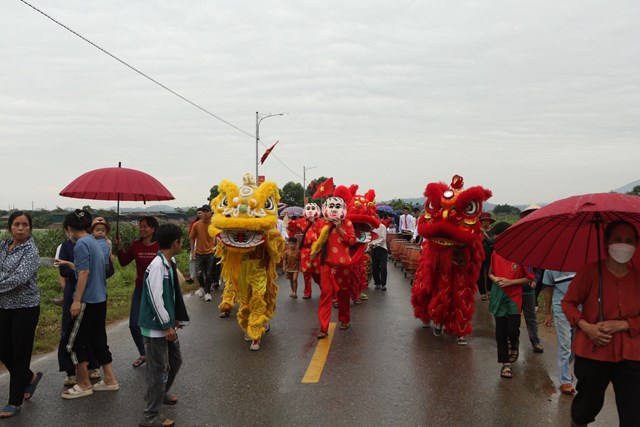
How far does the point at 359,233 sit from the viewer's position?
351 inches

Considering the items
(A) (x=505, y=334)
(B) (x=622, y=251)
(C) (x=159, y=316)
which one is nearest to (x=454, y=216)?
(A) (x=505, y=334)

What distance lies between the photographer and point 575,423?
3.57 m

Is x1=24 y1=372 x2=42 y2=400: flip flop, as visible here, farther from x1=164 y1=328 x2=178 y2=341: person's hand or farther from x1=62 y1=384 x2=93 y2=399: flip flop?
x1=164 y1=328 x2=178 y2=341: person's hand

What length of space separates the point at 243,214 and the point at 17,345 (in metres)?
2.97

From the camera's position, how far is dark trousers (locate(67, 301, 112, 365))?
4871mm

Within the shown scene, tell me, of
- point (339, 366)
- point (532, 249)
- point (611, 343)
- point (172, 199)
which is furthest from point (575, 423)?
point (172, 199)

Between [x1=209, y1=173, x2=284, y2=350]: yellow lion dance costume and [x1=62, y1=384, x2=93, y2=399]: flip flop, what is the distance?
2076mm

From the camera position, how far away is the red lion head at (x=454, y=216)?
652 cm

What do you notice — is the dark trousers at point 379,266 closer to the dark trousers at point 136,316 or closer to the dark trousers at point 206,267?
the dark trousers at point 206,267

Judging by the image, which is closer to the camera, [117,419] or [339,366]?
[117,419]

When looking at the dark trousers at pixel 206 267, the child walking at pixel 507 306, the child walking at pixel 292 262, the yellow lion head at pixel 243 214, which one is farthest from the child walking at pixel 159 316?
the child walking at pixel 292 262

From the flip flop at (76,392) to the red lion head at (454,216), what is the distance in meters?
4.35

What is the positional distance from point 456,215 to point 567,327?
6.62 feet

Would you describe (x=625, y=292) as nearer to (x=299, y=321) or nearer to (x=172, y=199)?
(x=172, y=199)
